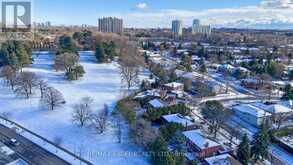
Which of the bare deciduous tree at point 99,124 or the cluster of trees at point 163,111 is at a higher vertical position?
the cluster of trees at point 163,111

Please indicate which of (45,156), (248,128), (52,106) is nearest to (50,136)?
(45,156)

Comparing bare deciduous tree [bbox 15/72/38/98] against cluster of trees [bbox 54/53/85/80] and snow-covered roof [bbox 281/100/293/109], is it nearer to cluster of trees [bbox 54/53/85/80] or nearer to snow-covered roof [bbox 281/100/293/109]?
cluster of trees [bbox 54/53/85/80]

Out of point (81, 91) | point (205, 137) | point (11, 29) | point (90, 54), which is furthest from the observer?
point (11, 29)

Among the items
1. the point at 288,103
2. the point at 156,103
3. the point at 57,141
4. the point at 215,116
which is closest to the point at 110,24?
the point at 156,103

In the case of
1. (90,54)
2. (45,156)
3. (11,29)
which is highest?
(11,29)

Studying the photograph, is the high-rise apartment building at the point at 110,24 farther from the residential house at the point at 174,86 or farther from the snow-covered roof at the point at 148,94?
the snow-covered roof at the point at 148,94

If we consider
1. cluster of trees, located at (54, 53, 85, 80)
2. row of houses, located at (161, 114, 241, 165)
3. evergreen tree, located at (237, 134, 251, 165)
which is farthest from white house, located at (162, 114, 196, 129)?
cluster of trees, located at (54, 53, 85, 80)

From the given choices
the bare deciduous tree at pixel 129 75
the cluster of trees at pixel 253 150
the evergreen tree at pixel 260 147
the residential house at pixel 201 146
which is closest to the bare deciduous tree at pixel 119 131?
the residential house at pixel 201 146

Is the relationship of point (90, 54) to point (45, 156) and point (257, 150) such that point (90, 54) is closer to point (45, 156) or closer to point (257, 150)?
point (45, 156)
